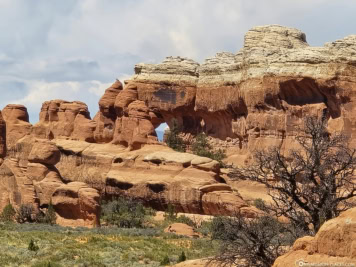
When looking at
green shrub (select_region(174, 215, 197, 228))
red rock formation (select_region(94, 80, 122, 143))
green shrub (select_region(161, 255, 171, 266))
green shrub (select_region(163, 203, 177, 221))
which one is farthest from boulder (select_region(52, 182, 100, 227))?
red rock formation (select_region(94, 80, 122, 143))

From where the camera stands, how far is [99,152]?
216ft

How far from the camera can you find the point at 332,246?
42.3ft

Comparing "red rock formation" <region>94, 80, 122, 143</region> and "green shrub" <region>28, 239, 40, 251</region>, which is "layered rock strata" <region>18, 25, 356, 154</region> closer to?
"red rock formation" <region>94, 80, 122, 143</region>

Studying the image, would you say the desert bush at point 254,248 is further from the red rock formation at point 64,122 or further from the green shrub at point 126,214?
the red rock formation at point 64,122

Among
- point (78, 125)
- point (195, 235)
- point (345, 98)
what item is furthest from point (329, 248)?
point (78, 125)

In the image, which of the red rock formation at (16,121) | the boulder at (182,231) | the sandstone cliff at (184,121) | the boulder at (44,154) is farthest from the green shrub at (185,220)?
the red rock formation at (16,121)

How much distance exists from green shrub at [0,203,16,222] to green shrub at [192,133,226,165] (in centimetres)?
2825

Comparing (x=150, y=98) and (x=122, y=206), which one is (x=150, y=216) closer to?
(x=122, y=206)

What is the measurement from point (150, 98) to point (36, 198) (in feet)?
105

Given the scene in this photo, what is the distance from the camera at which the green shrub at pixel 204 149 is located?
69238 millimetres

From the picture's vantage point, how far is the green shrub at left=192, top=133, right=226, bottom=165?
227 feet

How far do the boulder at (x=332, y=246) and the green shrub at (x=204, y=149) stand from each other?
55.1 metres

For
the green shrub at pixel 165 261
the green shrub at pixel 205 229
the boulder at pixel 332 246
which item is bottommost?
the green shrub at pixel 205 229

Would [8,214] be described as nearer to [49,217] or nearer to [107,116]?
[49,217]
